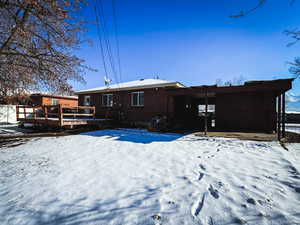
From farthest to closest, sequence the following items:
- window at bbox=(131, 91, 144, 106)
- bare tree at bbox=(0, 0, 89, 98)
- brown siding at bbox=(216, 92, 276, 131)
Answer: window at bbox=(131, 91, 144, 106) → brown siding at bbox=(216, 92, 276, 131) → bare tree at bbox=(0, 0, 89, 98)

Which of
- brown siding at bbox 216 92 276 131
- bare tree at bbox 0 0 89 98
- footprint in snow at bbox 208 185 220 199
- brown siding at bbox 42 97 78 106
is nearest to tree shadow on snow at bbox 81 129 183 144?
bare tree at bbox 0 0 89 98

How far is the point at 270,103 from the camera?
8672 mm

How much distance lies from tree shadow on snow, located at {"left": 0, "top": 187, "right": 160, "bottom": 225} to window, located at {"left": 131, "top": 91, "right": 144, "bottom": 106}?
9.80 meters

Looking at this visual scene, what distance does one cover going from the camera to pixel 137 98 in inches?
472

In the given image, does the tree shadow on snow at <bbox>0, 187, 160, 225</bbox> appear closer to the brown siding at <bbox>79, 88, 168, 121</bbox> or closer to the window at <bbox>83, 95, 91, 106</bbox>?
the brown siding at <bbox>79, 88, 168, 121</bbox>

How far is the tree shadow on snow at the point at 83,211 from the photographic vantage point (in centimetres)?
182

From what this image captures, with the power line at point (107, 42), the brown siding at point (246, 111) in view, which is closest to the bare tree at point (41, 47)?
the power line at point (107, 42)

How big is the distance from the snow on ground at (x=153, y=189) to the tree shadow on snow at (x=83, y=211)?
0.04 ft

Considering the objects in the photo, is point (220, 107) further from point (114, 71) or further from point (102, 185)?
point (114, 71)

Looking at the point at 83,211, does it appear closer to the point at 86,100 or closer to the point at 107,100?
the point at 107,100

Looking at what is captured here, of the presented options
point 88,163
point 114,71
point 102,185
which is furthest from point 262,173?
point 114,71

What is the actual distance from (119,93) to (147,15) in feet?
21.3

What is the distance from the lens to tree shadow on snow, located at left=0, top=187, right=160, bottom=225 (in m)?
1.82

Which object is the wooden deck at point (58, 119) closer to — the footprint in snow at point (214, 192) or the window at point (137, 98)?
the window at point (137, 98)
